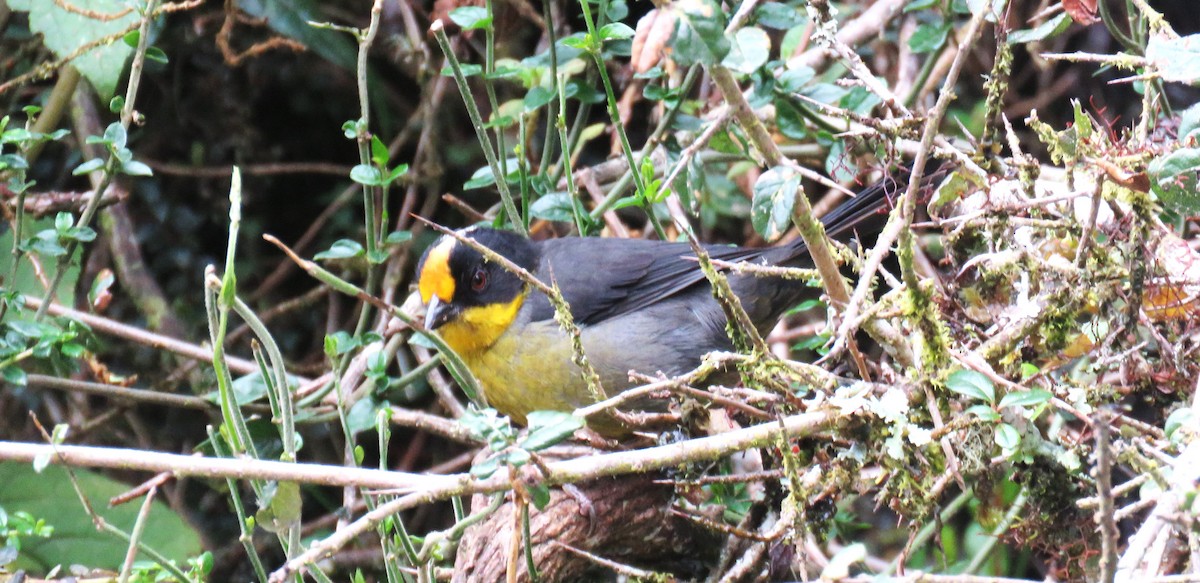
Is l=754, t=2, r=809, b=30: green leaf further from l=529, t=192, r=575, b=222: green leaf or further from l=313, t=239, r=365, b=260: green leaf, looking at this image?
l=313, t=239, r=365, b=260: green leaf

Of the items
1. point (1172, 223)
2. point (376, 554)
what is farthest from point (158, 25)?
point (1172, 223)

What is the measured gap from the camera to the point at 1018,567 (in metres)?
3.95

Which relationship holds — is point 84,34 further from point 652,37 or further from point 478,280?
point 652,37

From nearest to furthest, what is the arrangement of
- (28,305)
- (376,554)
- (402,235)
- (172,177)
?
1. (402,235)
2. (28,305)
3. (376,554)
4. (172,177)

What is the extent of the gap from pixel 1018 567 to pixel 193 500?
286 centimetres

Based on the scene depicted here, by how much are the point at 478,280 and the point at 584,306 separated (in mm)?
303

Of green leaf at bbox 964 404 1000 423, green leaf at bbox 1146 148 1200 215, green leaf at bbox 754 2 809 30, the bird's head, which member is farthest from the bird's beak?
green leaf at bbox 1146 148 1200 215

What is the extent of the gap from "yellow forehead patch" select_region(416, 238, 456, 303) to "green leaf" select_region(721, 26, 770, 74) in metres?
1.56

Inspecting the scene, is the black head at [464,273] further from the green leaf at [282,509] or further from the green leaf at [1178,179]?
the green leaf at [1178,179]

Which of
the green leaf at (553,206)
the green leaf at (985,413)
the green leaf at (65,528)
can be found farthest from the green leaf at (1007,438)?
the green leaf at (65,528)

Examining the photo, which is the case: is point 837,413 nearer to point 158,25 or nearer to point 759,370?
point 759,370

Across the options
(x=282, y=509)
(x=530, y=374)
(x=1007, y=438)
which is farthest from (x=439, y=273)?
(x=1007, y=438)

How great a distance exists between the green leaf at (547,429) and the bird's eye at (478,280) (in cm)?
150

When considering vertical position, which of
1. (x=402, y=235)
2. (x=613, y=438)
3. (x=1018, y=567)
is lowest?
(x=1018, y=567)
